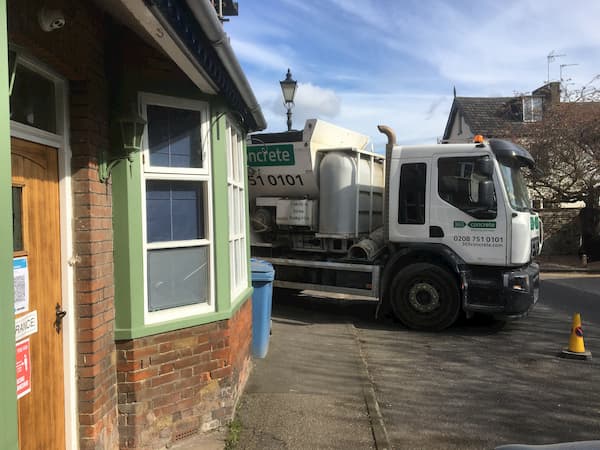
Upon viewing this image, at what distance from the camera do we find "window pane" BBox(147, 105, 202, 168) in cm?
383

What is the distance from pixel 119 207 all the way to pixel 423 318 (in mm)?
5487

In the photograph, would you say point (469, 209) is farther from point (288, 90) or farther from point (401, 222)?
point (288, 90)

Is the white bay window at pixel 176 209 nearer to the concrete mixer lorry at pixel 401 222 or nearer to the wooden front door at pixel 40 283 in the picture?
the wooden front door at pixel 40 283

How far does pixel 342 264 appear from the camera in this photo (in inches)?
334

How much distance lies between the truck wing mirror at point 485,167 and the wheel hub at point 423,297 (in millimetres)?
1817

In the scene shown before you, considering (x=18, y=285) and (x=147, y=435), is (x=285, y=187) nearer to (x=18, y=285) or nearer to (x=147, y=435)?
(x=147, y=435)

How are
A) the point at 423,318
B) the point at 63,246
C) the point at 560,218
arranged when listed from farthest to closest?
the point at 560,218, the point at 423,318, the point at 63,246

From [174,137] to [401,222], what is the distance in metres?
4.68

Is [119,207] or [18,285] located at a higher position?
[119,207]

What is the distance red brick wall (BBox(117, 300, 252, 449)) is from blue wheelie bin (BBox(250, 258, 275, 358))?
66.2 inches

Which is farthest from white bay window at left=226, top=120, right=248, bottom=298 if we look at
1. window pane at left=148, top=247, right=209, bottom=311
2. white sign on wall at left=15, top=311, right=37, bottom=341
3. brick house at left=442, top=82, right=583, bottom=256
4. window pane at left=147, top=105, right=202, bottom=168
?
brick house at left=442, top=82, right=583, bottom=256

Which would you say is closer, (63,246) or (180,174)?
(63,246)

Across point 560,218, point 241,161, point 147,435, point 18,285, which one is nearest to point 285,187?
point 241,161

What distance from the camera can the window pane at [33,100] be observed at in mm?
2770
